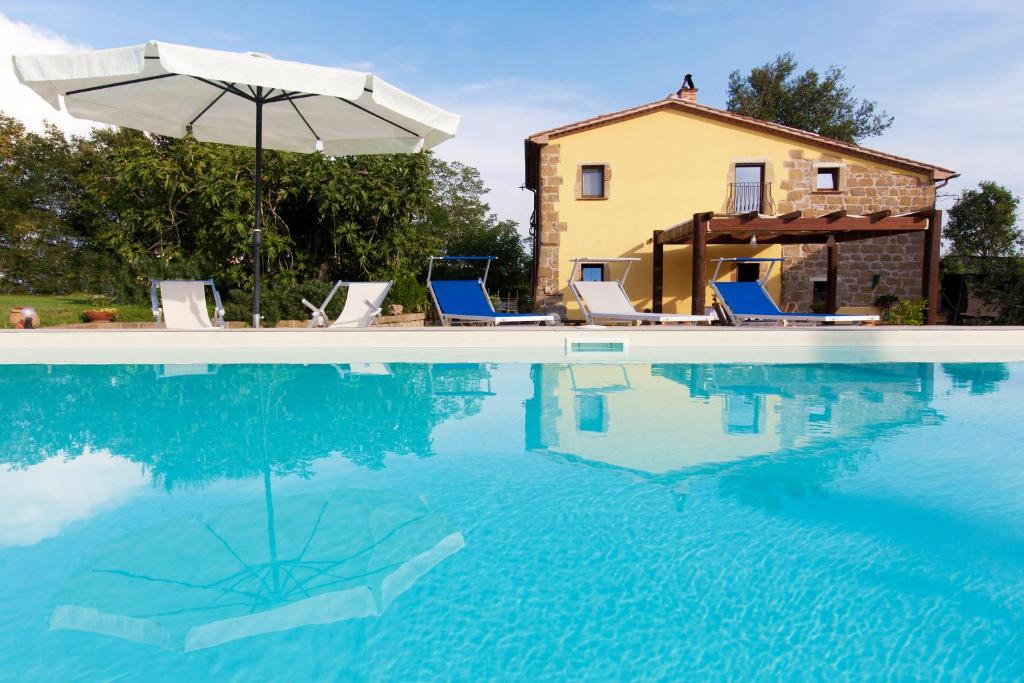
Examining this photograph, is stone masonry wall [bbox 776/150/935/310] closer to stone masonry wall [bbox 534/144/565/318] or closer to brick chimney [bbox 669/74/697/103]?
brick chimney [bbox 669/74/697/103]

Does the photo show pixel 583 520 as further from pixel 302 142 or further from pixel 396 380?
pixel 302 142

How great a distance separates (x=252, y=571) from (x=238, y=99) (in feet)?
20.8

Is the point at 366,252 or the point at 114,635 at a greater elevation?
the point at 366,252

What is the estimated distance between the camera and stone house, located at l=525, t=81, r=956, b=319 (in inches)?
592

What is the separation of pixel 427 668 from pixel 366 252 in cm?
1049

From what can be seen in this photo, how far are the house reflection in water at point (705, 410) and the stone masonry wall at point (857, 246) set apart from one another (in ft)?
29.0

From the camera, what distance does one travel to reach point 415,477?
10.5 feet

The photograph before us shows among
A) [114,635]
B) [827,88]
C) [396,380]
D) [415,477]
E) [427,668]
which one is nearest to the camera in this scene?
[427,668]

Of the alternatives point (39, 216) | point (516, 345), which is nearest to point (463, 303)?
point (516, 345)

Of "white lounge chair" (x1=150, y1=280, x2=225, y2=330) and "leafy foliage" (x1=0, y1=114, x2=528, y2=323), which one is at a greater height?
"leafy foliage" (x1=0, y1=114, x2=528, y2=323)

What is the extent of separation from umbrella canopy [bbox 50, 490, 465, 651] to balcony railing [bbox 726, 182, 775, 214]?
14.5 metres

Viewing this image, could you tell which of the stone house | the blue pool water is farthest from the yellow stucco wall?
the blue pool water

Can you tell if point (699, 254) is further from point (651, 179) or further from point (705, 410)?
point (705, 410)

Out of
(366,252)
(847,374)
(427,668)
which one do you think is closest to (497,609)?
(427,668)
